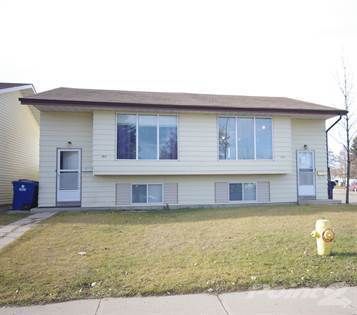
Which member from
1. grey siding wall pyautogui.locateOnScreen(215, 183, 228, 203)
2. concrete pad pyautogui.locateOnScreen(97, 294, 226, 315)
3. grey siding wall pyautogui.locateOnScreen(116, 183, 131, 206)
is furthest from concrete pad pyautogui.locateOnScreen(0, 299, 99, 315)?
grey siding wall pyautogui.locateOnScreen(215, 183, 228, 203)

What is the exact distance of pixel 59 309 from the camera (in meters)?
4.27

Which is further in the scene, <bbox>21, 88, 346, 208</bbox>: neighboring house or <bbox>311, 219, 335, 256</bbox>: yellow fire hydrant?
<bbox>21, 88, 346, 208</bbox>: neighboring house

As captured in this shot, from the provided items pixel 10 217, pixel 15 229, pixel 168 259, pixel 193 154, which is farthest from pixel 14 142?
pixel 168 259

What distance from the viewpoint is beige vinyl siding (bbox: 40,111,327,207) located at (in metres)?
13.8

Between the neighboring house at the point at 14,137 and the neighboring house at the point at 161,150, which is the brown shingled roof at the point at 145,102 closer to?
the neighboring house at the point at 161,150

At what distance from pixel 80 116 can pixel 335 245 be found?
Answer: 36.0ft

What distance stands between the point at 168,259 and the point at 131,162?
8077 mm

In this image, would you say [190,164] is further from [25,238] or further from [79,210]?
[25,238]

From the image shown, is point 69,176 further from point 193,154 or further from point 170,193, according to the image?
point 193,154

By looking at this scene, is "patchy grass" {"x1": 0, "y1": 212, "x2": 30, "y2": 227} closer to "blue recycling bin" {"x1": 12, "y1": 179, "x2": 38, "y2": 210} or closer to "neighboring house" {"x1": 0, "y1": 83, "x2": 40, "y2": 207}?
"blue recycling bin" {"x1": 12, "y1": 179, "x2": 38, "y2": 210}

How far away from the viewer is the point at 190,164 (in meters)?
14.4

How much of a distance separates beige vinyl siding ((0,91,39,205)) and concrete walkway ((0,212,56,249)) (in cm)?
652

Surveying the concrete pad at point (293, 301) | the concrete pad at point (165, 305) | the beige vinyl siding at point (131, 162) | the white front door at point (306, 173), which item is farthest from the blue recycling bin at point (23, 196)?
the white front door at point (306, 173)

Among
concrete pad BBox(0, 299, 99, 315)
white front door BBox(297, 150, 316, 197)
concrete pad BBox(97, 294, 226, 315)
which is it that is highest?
white front door BBox(297, 150, 316, 197)
